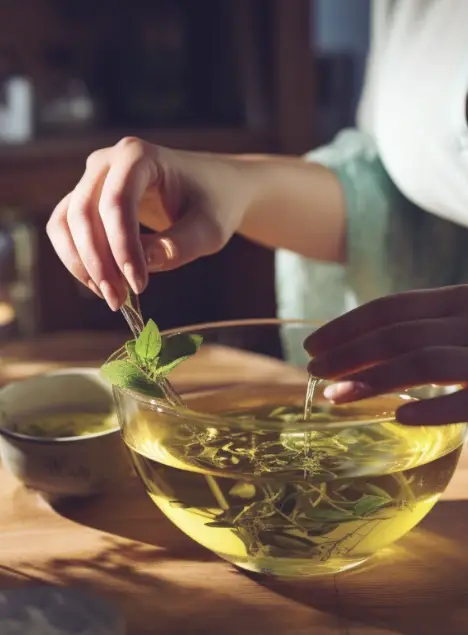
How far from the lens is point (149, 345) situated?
50 cm

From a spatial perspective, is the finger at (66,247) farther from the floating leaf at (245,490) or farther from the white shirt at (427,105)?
the white shirt at (427,105)

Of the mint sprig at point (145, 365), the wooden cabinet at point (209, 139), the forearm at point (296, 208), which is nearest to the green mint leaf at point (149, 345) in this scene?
the mint sprig at point (145, 365)

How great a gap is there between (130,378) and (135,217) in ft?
0.43

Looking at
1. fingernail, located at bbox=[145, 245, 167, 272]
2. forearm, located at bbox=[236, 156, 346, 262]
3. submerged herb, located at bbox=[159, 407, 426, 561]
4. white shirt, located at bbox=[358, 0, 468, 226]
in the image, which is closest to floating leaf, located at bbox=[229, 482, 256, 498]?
submerged herb, located at bbox=[159, 407, 426, 561]

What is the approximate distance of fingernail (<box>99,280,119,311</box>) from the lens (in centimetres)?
56

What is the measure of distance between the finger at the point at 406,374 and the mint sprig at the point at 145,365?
11 cm

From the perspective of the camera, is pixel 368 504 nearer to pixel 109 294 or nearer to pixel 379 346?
pixel 379 346

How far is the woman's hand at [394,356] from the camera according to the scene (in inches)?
17.3

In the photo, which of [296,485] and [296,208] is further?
[296,208]

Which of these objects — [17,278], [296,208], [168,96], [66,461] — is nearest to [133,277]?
[66,461]

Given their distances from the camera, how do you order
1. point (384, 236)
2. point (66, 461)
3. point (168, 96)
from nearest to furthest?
point (66, 461) → point (384, 236) → point (168, 96)

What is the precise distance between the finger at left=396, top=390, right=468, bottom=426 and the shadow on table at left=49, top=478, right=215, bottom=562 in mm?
161

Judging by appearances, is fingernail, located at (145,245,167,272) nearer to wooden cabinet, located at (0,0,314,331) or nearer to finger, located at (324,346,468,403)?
finger, located at (324,346,468,403)

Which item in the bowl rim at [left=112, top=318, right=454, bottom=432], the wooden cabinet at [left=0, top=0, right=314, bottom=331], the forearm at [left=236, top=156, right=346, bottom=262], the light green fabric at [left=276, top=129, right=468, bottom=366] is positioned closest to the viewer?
the bowl rim at [left=112, top=318, right=454, bottom=432]
